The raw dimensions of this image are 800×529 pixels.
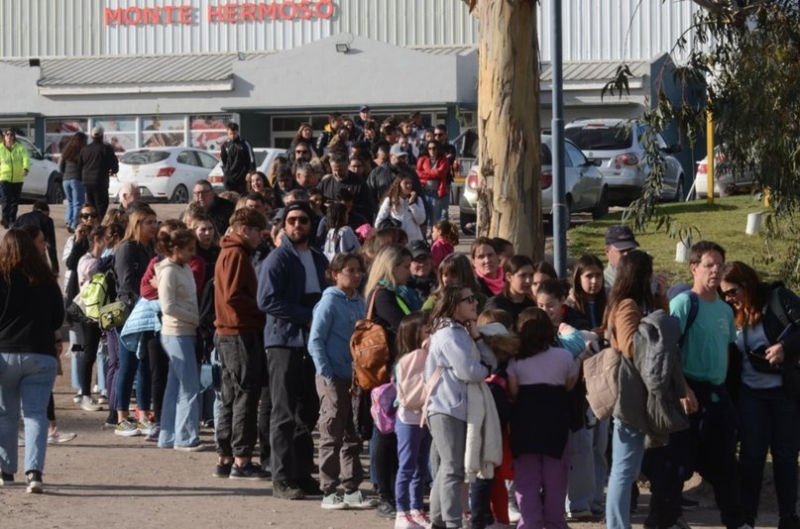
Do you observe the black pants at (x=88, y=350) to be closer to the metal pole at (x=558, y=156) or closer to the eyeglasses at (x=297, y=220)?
the eyeglasses at (x=297, y=220)

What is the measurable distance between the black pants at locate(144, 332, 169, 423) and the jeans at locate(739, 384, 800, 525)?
500cm

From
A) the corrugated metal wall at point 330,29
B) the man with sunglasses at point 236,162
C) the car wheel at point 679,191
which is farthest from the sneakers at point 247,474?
the corrugated metal wall at point 330,29

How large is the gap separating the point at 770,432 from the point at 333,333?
291 cm

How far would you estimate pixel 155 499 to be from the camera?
10664 mm

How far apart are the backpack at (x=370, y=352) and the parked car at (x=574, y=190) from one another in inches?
540

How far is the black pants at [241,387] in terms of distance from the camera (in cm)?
1109

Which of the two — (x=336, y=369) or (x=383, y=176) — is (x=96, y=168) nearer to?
(x=383, y=176)

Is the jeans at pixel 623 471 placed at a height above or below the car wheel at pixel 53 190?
below

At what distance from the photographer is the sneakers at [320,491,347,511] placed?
10422 millimetres

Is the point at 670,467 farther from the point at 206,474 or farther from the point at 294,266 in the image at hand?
the point at 206,474

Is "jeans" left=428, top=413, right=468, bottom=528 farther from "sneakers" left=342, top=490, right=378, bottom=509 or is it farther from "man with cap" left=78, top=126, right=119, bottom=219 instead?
"man with cap" left=78, top=126, right=119, bottom=219

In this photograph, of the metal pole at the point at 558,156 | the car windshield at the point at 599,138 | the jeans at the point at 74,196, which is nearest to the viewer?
the metal pole at the point at 558,156

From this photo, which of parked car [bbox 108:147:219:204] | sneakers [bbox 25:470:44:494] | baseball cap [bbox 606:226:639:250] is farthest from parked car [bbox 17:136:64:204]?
baseball cap [bbox 606:226:639:250]

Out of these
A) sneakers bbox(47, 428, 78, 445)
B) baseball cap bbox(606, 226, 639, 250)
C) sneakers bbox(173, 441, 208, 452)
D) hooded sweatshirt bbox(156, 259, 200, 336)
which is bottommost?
sneakers bbox(173, 441, 208, 452)
